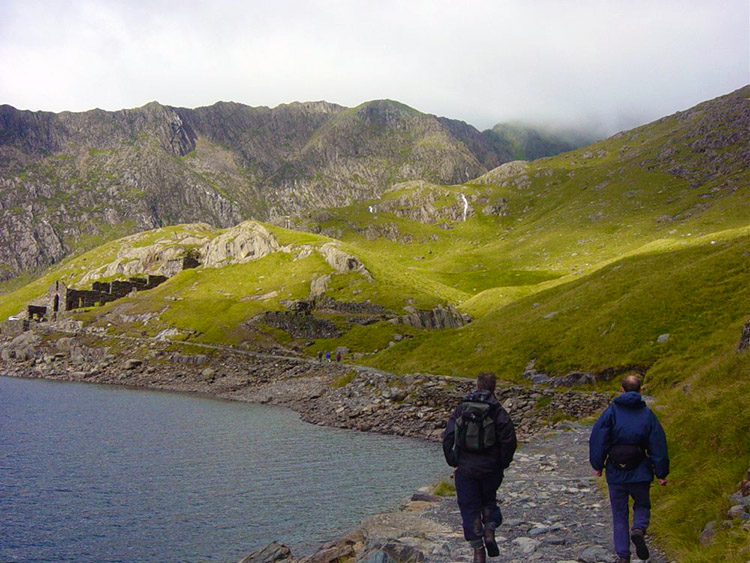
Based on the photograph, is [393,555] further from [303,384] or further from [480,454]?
[303,384]

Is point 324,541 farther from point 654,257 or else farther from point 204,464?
point 654,257

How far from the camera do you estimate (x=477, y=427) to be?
532 inches

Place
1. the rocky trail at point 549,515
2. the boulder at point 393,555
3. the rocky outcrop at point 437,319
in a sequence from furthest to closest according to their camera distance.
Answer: the rocky outcrop at point 437,319 < the boulder at point 393,555 < the rocky trail at point 549,515

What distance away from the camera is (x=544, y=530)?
59.5 feet

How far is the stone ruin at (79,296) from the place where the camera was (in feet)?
595

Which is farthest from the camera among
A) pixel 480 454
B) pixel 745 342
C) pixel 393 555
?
pixel 745 342

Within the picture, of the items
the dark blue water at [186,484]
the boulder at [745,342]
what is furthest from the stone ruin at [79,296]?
the boulder at [745,342]

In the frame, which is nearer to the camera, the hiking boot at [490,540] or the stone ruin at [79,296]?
the hiking boot at [490,540]

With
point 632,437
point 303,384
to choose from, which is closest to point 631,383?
point 632,437

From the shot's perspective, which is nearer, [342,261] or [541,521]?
[541,521]

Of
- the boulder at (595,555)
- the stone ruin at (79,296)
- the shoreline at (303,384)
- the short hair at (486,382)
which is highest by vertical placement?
the stone ruin at (79,296)

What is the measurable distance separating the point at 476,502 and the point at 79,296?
7982 inches

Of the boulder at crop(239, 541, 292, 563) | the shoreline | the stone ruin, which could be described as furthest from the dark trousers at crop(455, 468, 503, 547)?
the stone ruin

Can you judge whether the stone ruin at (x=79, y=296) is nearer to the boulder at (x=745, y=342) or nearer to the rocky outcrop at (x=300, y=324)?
the rocky outcrop at (x=300, y=324)
